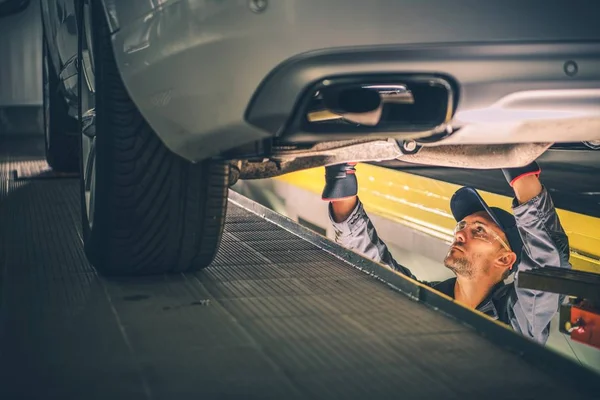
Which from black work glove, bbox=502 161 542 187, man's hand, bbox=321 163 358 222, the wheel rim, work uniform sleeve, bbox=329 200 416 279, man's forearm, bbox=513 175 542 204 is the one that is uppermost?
the wheel rim

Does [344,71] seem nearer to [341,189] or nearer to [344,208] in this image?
[341,189]

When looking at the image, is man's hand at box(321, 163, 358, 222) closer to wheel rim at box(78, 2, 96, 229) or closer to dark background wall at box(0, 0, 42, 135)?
wheel rim at box(78, 2, 96, 229)

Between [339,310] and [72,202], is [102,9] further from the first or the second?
[72,202]

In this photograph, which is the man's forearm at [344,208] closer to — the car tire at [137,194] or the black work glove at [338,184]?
the black work glove at [338,184]

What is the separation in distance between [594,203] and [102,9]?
10.0 ft

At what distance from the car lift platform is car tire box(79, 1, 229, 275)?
0.33 feet

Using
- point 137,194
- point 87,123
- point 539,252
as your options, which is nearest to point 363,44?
point 137,194

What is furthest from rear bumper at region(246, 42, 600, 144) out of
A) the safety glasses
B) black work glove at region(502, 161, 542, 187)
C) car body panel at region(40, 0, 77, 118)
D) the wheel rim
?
the safety glasses

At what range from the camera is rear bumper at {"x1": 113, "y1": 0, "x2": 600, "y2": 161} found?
174 centimetres

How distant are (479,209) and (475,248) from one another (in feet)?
1.16

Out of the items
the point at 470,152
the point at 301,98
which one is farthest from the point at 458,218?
the point at 301,98

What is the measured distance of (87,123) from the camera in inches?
99.8

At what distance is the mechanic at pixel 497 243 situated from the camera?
13.3ft

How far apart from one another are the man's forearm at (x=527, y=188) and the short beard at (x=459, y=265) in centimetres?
57
